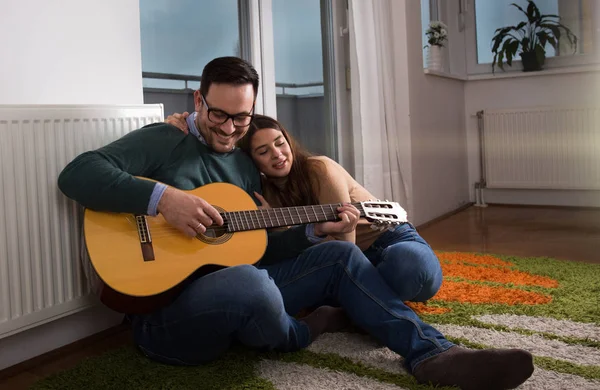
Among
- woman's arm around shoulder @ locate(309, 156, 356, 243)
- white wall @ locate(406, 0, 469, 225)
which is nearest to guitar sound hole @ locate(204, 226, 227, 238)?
woman's arm around shoulder @ locate(309, 156, 356, 243)

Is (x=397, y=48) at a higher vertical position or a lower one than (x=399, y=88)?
higher

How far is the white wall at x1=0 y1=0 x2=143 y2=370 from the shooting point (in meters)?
1.71

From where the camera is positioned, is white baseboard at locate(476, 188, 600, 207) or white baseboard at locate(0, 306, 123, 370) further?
white baseboard at locate(476, 188, 600, 207)

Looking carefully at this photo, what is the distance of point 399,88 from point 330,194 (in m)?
2.15

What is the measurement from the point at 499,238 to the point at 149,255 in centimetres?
243

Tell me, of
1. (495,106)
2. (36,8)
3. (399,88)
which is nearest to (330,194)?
(36,8)

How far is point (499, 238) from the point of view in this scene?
11.1ft

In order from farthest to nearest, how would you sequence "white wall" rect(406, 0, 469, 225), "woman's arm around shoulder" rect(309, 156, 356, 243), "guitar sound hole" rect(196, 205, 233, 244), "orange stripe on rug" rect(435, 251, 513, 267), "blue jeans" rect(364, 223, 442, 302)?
"white wall" rect(406, 0, 469, 225)
"orange stripe on rug" rect(435, 251, 513, 267)
"woman's arm around shoulder" rect(309, 156, 356, 243)
"blue jeans" rect(364, 223, 442, 302)
"guitar sound hole" rect(196, 205, 233, 244)

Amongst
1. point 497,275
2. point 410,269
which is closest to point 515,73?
point 497,275

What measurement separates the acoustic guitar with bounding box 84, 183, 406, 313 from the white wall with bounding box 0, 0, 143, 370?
18.9 inches

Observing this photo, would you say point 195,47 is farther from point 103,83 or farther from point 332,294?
point 332,294

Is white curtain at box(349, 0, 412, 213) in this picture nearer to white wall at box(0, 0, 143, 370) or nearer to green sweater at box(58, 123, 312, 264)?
white wall at box(0, 0, 143, 370)

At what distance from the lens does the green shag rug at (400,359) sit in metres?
1.46

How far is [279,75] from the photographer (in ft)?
10.3
